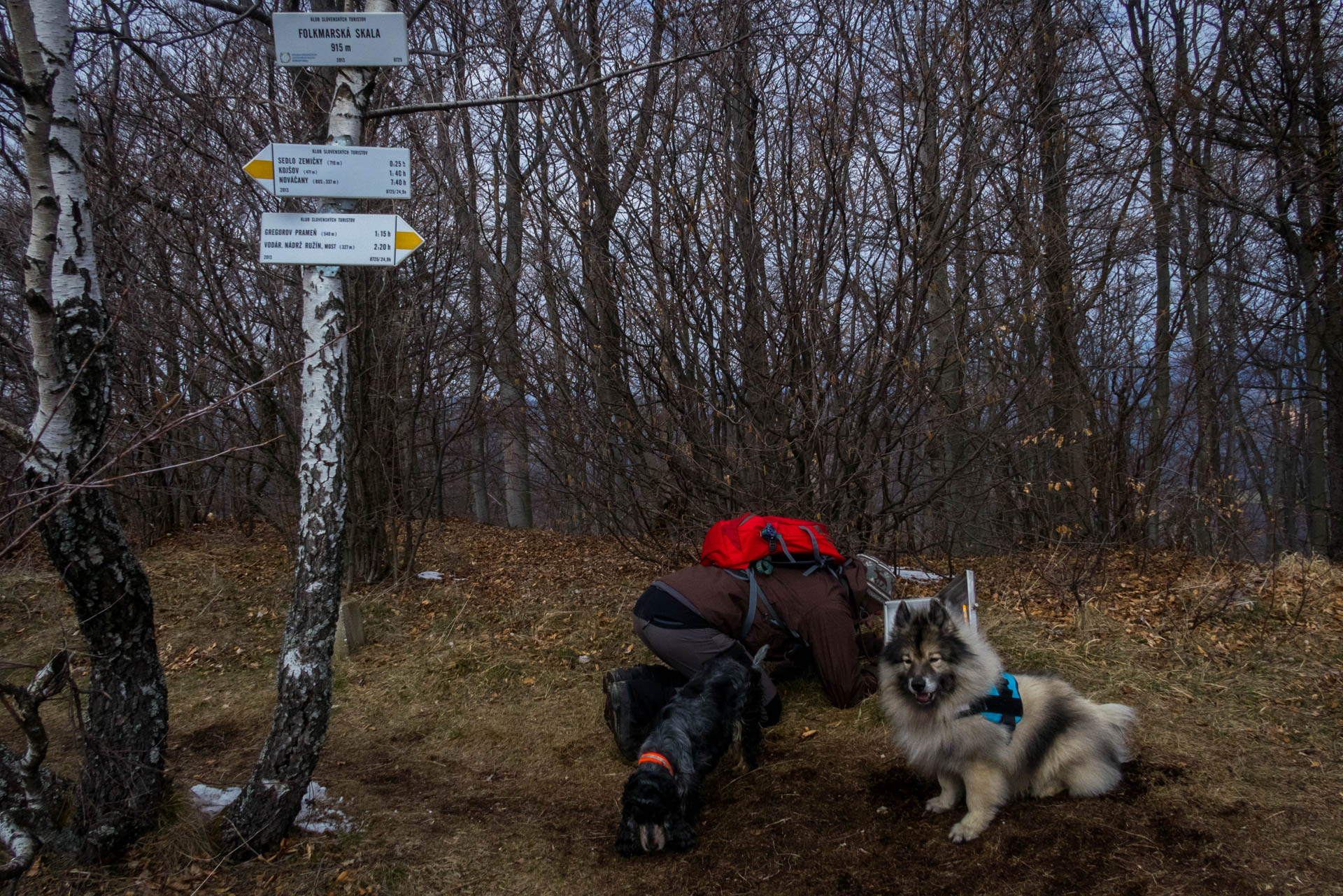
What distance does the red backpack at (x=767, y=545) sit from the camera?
4645 mm

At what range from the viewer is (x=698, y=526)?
22.9 feet

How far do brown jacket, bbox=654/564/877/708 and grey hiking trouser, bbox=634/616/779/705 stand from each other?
102 mm

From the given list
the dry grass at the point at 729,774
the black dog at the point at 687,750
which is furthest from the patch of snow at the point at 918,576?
the black dog at the point at 687,750

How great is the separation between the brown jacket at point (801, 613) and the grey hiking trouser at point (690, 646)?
0.10 meters

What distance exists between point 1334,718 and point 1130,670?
97 cm

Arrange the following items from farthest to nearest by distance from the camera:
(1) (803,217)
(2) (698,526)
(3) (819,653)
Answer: (2) (698,526) → (1) (803,217) → (3) (819,653)

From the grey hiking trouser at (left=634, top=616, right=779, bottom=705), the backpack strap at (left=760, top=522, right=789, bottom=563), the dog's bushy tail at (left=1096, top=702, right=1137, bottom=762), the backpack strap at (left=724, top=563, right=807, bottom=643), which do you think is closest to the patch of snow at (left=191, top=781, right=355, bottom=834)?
the grey hiking trouser at (left=634, top=616, right=779, bottom=705)

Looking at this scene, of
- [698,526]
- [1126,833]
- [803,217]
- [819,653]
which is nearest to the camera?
[1126,833]

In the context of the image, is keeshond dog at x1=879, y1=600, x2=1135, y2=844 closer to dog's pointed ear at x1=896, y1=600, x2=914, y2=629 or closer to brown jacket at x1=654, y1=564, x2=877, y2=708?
dog's pointed ear at x1=896, y1=600, x2=914, y2=629

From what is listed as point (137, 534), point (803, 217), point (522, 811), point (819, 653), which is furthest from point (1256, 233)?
point (137, 534)

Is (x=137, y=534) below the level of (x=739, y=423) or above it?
below

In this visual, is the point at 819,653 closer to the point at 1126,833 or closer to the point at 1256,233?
the point at 1126,833

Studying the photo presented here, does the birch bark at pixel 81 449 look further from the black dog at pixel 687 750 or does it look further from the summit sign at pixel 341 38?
the black dog at pixel 687 750

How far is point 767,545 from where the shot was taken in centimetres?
466
